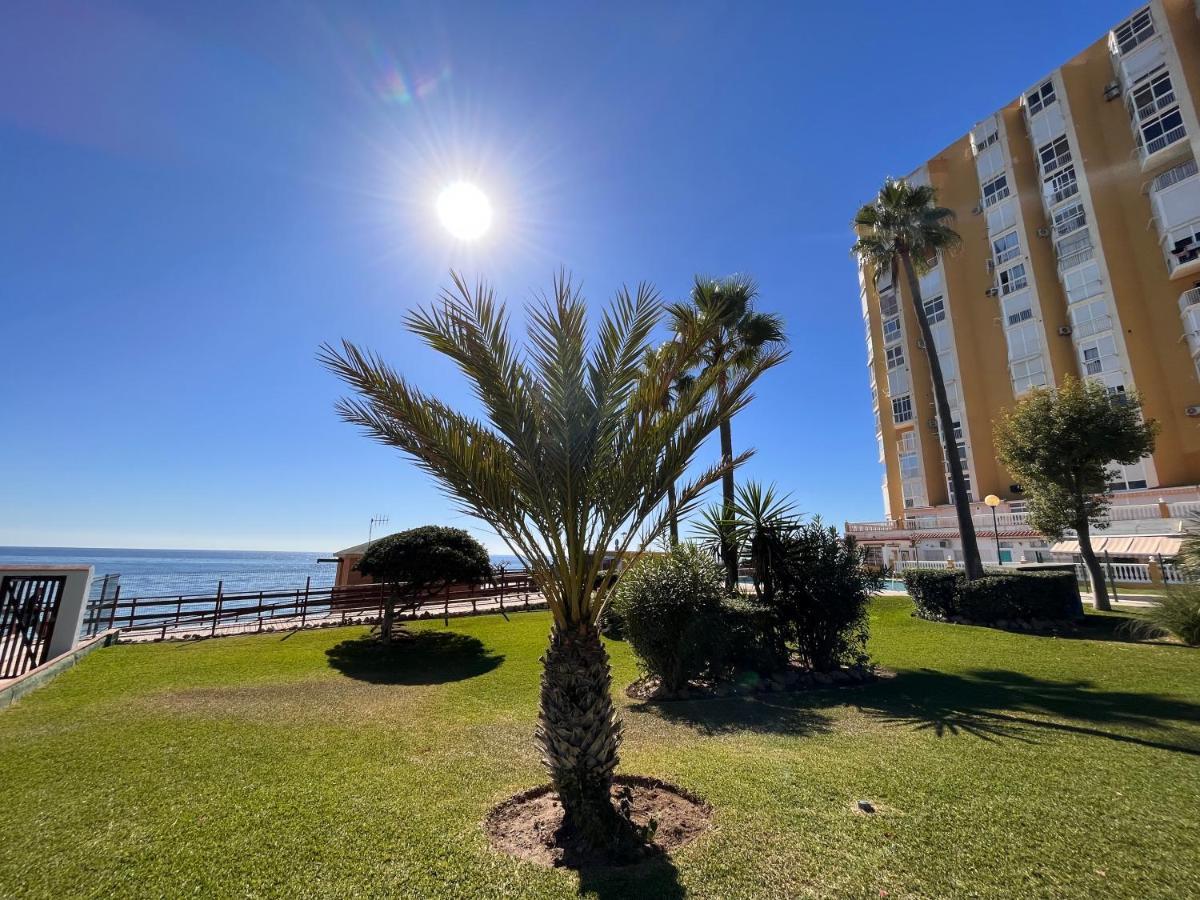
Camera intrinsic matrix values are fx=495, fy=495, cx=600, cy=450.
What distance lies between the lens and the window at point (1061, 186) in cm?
3114

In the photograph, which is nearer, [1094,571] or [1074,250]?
[1094,571]

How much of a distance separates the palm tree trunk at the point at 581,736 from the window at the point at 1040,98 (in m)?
48.1

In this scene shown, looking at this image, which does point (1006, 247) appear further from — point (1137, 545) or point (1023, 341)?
point (1137, 545)

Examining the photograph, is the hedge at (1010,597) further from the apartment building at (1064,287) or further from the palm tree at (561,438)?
the palm tree at (561,438)

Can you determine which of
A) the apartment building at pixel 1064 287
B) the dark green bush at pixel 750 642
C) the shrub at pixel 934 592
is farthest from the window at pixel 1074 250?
the dark green bush at pixel 750 642

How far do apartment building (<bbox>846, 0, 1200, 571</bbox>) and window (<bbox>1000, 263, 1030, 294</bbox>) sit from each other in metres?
0.07

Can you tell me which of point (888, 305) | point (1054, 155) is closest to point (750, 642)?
point (888, 305)

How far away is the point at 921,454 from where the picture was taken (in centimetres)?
3741

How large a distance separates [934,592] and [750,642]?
8.86 meters

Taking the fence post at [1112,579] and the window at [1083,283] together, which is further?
the window at [1083,283]

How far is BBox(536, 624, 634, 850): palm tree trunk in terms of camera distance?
379cm

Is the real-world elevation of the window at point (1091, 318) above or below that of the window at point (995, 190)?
below

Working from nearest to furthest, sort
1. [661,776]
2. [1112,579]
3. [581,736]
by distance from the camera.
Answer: [581,736] → [661,776] → [1112,579]

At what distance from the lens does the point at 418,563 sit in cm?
1316
